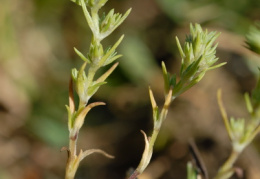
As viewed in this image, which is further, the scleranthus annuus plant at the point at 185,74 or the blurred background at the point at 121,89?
the blurred background at the point at 121,89

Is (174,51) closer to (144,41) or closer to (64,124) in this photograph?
(144,41)

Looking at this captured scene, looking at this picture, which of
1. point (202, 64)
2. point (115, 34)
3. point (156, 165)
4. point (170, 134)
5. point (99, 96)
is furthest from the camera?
point (115, 34)

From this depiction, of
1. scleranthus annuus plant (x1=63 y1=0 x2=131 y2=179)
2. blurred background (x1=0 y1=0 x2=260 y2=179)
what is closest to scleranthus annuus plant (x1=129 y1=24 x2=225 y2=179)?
scleranthus annuus plant (x1=63 y1=0 x2=131 y2=179)

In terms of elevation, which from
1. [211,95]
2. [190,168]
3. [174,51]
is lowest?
[211,95]

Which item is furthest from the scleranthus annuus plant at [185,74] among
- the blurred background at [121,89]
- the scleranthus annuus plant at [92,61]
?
the blurred background at [121,89]

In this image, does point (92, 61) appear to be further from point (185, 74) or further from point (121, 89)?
point (121, 89)

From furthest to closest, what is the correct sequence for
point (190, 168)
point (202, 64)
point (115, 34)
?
1. point (115, 34)
2. point (190, 168)
3. point (202, 64)

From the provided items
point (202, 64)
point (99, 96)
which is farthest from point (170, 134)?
point (202, 64)

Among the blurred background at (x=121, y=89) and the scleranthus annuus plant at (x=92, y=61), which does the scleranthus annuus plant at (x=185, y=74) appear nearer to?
the scleranthus annuus plant at (x=92, y=61)

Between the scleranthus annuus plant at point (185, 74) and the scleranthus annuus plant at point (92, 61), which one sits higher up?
the scleranthus annuus plant at point (92, 61)
